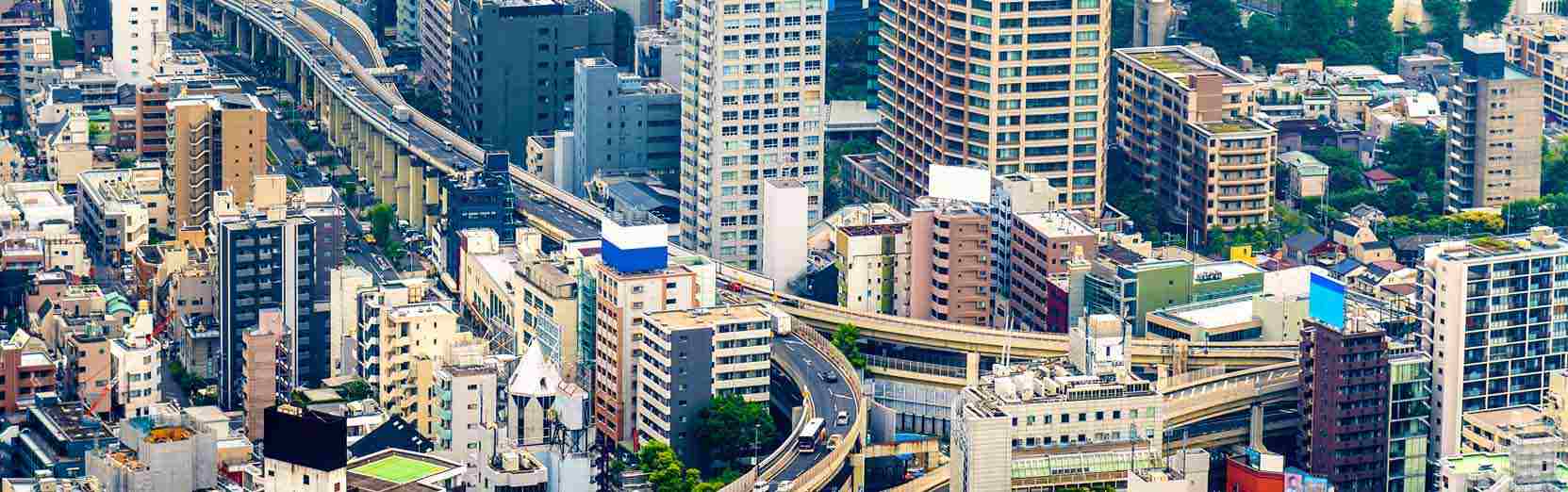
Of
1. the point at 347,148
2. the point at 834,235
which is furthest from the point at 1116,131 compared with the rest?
the point at 347,148

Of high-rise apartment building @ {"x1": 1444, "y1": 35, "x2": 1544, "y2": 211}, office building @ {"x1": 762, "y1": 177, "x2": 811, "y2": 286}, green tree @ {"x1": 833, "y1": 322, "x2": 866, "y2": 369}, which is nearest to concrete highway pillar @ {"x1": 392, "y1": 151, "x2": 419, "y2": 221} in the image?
office building @ {"x1": 762, "y1": 177, "x2": 811, "y2": 286}

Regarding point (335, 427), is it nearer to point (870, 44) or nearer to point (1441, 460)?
point (1441, 460)

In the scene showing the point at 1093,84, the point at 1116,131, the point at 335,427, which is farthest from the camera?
the point at 1116,131

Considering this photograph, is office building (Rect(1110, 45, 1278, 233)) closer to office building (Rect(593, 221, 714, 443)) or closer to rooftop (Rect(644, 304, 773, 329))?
office building (Rect(593, 221, 714, 443))

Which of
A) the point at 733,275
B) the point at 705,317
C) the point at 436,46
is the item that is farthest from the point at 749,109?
the point at 436,46

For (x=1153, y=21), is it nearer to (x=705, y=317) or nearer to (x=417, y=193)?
(x=417, y=193)

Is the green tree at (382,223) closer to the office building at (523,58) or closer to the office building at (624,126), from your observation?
the office building at (624,126)
